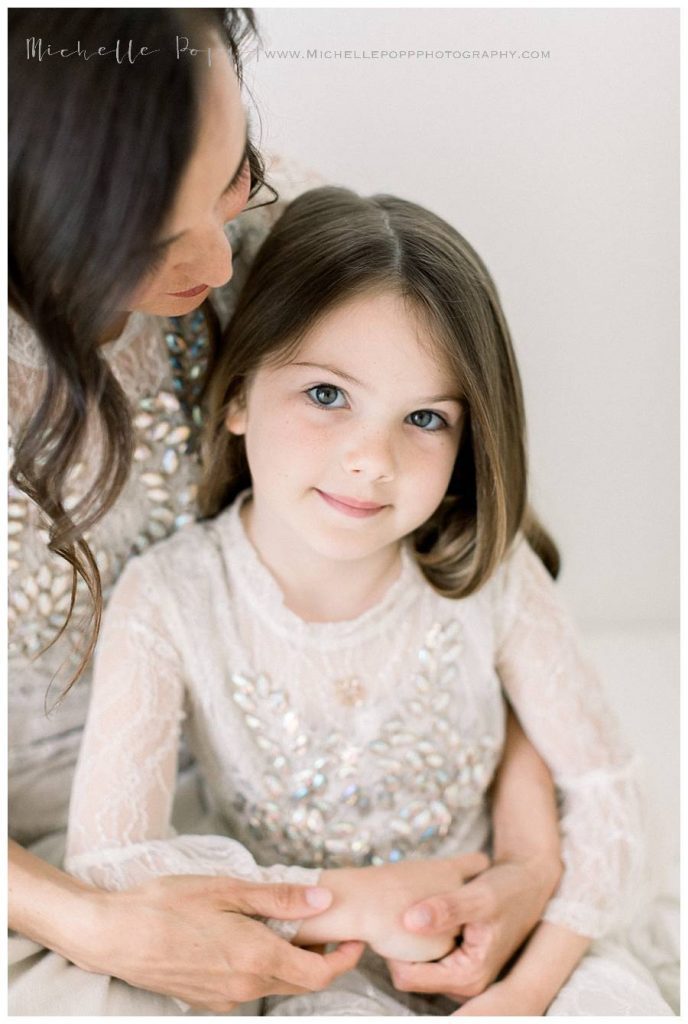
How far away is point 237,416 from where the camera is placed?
84cm

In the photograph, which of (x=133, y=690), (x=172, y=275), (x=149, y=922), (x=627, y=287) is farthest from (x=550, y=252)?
(x=149, y=922)

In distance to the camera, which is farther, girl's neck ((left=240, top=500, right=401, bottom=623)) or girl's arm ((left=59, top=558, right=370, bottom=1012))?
girl's neck ((left=240, top=500, right=401, bottom=623))

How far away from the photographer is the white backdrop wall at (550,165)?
77cm

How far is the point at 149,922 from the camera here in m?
0.76

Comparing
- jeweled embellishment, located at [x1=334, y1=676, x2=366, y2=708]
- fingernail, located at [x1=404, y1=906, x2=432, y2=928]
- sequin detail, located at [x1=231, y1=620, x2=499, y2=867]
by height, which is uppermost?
jeweled embellishment, located at [x1=334, y1=676, x2=366, y2=708]

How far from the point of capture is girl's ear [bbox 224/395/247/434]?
0.83 metres

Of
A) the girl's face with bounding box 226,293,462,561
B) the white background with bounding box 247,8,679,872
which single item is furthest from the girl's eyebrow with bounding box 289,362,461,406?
the white background with bounding box 247,8,679,872

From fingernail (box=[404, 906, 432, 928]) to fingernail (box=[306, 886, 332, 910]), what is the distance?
7 centimetres

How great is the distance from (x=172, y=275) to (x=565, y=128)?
0.34 m

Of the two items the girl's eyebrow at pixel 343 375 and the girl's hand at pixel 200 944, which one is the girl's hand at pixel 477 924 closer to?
the girl's hand at pixel 200 944

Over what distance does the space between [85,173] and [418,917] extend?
64 centimetres

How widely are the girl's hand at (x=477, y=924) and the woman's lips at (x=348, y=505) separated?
1.10 feet

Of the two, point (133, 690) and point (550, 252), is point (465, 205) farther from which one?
point (133, 690)

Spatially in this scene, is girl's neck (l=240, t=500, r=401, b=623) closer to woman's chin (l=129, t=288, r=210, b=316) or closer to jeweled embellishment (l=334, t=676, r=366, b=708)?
jeweled embellishment (l=334, t=676, r=366, b=708)
